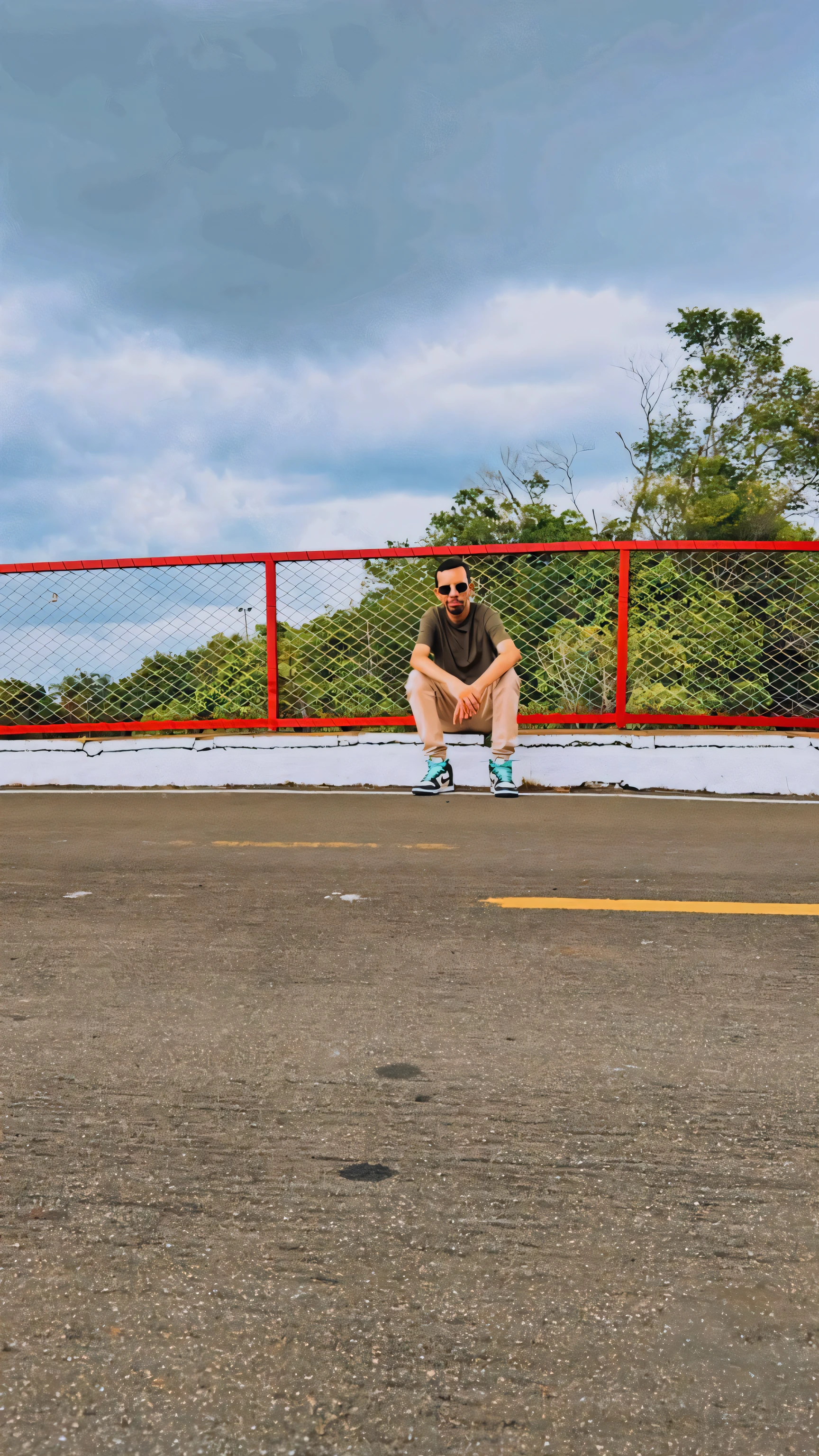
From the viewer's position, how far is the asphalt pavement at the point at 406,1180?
1.31m

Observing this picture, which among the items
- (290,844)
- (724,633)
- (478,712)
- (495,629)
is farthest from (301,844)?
(724,633)

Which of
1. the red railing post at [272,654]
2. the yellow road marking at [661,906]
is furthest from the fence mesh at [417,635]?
Result: the yellow road marking at [661,906]

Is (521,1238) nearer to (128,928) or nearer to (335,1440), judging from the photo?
(335,1440)

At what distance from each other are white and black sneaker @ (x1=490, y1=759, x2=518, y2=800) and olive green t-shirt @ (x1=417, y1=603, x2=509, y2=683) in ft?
2.08

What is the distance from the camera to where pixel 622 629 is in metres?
7.54

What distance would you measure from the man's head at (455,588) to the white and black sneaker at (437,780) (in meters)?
1.01

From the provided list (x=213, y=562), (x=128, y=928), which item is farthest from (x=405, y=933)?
(x=213, y=562)

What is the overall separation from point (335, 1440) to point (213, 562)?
270 inches

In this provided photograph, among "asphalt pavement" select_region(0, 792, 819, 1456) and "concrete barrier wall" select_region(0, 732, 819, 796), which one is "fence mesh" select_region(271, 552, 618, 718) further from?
"asphalt pavement" select_region(0, 792, 819, 1456)

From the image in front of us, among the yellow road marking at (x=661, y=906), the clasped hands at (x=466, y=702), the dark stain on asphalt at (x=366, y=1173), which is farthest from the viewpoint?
the clasped hands at (x=466, y=702)

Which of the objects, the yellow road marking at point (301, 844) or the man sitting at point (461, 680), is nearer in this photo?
the yellow road marking at point (301, 844)

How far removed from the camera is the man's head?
6.95 m

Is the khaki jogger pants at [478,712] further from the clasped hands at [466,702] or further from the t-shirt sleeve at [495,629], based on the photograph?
the t-shirt sleeve at [495,629]

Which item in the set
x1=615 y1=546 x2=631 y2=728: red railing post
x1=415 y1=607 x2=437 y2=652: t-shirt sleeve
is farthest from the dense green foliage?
x1=615 y1=546 x2=631 y2=728: red railing post
